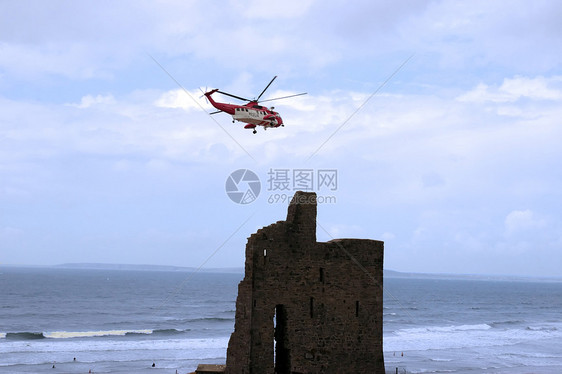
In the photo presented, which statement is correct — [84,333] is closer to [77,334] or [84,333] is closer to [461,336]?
[77,334]

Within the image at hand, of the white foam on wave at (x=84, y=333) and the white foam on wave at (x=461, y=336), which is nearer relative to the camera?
the white foam on wave at (x=461, y=336)

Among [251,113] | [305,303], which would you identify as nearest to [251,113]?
[251,113]

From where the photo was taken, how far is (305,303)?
1967 cm

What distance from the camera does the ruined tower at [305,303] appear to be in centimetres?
1916

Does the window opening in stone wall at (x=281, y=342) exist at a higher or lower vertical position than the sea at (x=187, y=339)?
higher

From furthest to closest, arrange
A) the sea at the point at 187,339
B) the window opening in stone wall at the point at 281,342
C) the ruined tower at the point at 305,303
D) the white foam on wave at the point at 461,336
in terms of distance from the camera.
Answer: the white foam on wave at the point at 461,336 → the sea at the point at 187,339 → the window opening in stone wall at the point at 281,342 → the ruined tower at the point at 305,303

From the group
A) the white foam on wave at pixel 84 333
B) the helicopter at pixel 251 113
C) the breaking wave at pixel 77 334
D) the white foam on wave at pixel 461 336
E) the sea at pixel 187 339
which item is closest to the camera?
the helicopter at pixel 251 113

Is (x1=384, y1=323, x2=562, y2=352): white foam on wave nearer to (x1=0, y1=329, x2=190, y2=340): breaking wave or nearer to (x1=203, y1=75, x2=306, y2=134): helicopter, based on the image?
(x1=0, y1=329, x2=190, y2=340): breaking wave

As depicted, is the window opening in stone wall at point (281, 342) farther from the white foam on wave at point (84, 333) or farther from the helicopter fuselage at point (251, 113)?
the white foam on wave at point (84, 333)

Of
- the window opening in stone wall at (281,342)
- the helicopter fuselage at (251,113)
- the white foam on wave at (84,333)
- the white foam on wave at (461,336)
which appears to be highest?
the helicopter fuselage at (251,113)

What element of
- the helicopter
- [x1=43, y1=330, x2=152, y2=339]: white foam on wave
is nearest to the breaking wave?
[x1=43, y1=330, x2=152, y2=339]: white foam on wave

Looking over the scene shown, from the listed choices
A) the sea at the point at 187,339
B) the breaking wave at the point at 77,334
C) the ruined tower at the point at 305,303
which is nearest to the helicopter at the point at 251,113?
the ruined tower at the point at 305,303

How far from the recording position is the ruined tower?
19.2m

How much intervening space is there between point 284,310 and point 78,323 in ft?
180
